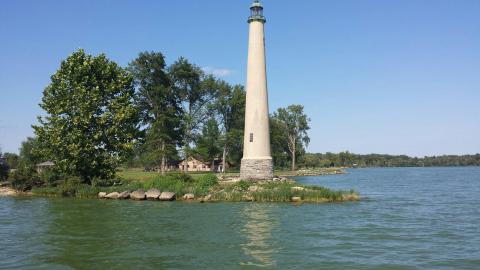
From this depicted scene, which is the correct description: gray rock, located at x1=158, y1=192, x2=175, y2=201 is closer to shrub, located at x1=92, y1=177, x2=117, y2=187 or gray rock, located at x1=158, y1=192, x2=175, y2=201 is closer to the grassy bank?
the grassy bank

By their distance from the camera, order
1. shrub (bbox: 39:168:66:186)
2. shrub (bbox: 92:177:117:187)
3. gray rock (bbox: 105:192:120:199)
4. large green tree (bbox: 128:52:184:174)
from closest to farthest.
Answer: gray rock (bbox: 105:192:120:199) < shrub (bbox: 92:177:117:187) < shrub (bbox: 39:168:66:186) < large green tree (bbox: 128:52:184:174)

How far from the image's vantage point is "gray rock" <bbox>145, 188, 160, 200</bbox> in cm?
3519

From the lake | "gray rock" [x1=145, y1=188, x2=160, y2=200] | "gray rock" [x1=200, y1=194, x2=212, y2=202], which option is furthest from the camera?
"gray rock" [x1=145, y1=188, x2=160, y2=200]

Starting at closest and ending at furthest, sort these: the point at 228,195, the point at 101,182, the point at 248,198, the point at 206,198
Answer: the point at 248,198
the point at 206,198
the point at 228,195
the point at 101,182

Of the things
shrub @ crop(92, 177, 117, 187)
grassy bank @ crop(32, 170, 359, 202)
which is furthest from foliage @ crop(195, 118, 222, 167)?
grassy bank @ crop(32, 170, 359, 202)

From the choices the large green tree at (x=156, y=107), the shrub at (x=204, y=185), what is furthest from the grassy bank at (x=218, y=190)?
the large green tree at (x=156, y=107)

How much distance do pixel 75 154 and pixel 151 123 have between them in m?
26.3

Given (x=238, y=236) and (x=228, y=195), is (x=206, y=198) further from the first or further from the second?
(x=238, y=236)

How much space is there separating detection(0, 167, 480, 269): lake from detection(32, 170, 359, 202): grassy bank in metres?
2.59

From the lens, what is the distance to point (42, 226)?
22.2m

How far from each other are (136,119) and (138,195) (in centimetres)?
1297

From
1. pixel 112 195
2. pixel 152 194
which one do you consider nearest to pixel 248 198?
pixel 152 194

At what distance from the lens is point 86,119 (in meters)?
41.1

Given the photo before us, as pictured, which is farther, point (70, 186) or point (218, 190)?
point (70, 186)
